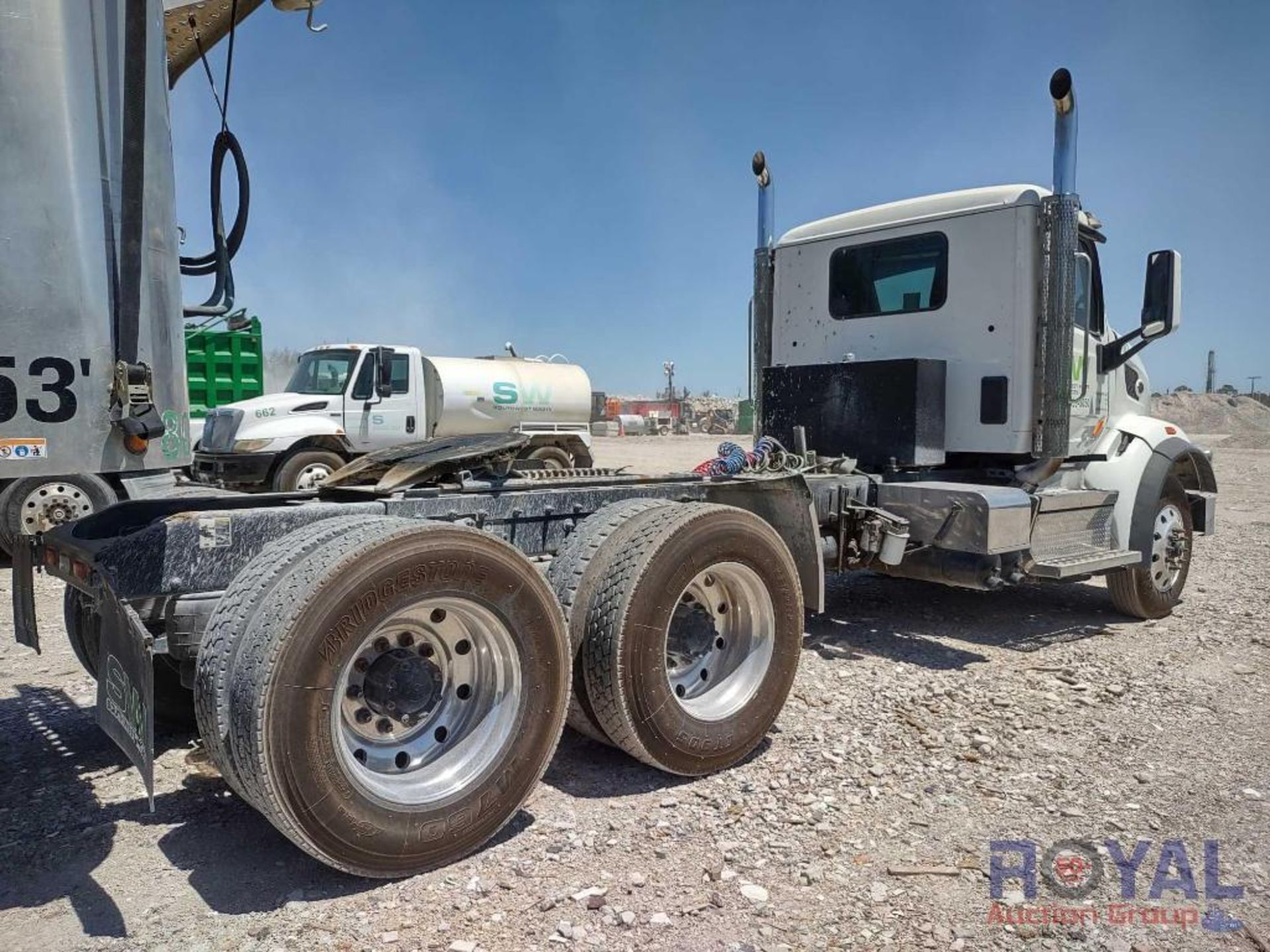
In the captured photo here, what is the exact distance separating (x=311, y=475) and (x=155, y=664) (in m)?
8.58

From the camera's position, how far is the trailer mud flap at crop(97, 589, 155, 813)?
2.56 m

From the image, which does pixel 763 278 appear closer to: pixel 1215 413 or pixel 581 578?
pixel 581 578

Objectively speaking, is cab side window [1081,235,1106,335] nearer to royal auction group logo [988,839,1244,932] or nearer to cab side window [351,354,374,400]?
royal auction group logo [988,839,1244,932]

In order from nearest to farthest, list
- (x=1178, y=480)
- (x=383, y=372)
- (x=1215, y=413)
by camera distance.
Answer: (x=1178, y=480) → (x=383, y=372) → (x=1215, y=413)

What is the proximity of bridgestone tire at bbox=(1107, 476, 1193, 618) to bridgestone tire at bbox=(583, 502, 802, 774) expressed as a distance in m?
4.03

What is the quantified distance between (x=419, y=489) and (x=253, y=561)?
0.82 m

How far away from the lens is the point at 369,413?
42.0 ft

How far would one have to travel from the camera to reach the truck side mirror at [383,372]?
1256cm

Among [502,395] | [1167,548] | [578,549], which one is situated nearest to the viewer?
[578,549]

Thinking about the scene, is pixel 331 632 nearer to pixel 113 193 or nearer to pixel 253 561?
pixel 253 561

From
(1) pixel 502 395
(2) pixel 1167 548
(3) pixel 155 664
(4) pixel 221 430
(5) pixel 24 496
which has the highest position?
(1) pixel 502 395

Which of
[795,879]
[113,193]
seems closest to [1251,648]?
[795,879]

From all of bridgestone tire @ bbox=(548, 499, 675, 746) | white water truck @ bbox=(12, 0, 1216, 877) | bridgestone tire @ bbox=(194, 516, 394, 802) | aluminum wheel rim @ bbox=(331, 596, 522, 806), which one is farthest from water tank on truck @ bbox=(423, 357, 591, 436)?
bridgestone tire @ bbox=(194, 516, 394, 802)

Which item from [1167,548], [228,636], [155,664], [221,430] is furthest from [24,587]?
[221,430]
